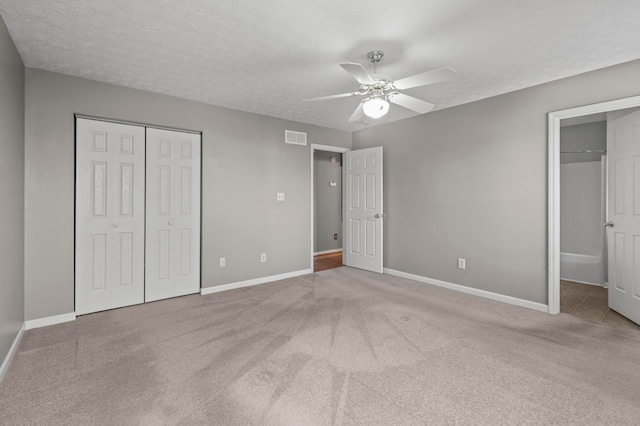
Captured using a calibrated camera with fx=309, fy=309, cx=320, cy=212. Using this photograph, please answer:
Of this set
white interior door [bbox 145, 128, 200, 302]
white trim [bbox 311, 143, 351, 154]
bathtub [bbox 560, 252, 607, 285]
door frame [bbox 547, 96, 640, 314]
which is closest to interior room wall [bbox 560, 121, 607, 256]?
bathtub [bbox 560, 252, 607, 285]

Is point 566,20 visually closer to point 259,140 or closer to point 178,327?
point 259,140

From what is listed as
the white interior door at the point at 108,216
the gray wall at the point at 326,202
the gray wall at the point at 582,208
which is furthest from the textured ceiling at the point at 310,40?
the gray wall at the point at 326,202

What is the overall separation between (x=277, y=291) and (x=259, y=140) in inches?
84.8

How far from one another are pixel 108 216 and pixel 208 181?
117cm

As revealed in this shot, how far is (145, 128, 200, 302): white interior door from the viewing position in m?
3.64

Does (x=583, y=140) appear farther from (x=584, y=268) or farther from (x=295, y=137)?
(x=295, y=137)

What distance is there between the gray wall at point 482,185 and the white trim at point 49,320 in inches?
161

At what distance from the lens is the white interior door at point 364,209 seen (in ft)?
16.3

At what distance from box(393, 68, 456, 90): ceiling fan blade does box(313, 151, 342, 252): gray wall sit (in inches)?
173

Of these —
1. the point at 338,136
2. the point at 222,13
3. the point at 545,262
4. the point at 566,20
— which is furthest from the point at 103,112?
the point at 545,262

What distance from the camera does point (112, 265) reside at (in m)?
3.38

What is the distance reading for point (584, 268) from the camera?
14.8 ft

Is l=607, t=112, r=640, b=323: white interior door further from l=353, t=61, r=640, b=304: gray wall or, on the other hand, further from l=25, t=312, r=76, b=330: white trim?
l=25, t=312, r=76, b=330: white trim

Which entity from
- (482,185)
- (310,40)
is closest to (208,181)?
(310,40)
